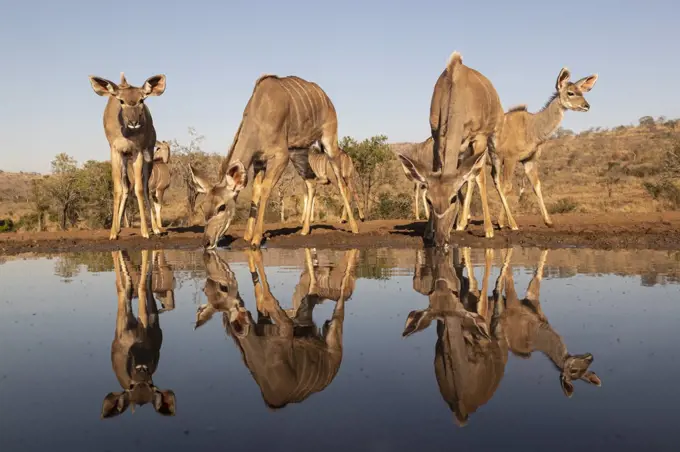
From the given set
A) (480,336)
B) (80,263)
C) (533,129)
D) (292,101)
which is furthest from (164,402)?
(533,129)

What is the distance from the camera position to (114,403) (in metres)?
4.96

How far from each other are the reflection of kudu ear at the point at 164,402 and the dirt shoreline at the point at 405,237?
35.4ft

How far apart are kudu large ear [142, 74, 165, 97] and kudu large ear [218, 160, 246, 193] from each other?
383 centimetres

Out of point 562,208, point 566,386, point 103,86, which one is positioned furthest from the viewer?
point 562,208

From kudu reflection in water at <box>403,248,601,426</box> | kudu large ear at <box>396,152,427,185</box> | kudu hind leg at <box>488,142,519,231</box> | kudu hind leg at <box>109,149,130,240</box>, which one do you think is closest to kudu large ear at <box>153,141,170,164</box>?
kudu hind leg at <box>109,149,130,240</box>

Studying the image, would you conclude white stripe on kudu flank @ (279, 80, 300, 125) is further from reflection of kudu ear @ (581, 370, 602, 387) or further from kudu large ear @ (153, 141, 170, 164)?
reflection of kudu ear @ (581, 370, 602, 387)

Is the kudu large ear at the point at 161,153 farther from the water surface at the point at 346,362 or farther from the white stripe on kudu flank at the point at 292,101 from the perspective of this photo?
the water surface at the point at 346,362

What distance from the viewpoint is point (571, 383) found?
5.17 metres

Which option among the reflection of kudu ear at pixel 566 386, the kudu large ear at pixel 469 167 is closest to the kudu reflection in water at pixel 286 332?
the reflection of kudu ear at pixel 566 386

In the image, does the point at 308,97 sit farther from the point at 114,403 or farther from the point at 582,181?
the point at 582,181

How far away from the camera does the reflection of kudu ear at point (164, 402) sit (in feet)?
15.6

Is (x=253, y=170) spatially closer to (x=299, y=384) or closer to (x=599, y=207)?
(x=299, y=384)

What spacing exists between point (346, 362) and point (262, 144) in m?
10.1

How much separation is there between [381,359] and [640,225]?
46.6 ft
